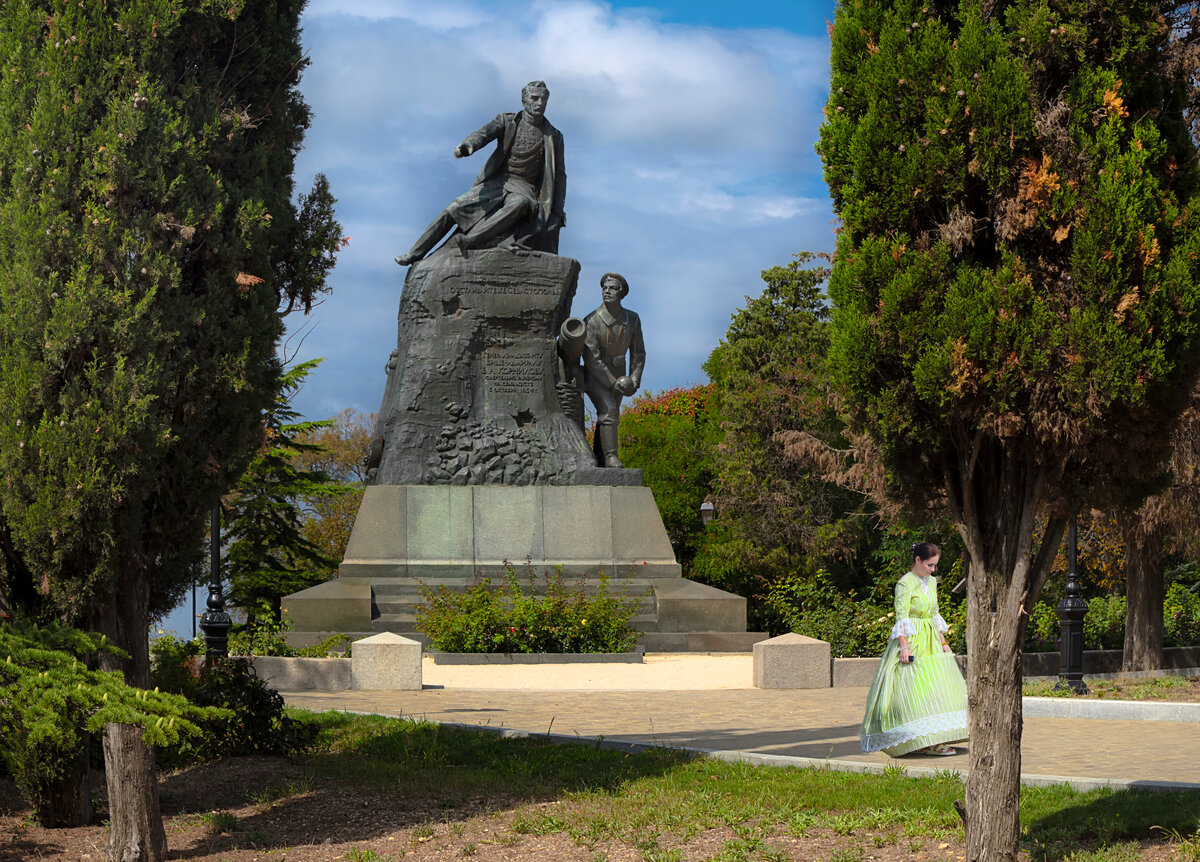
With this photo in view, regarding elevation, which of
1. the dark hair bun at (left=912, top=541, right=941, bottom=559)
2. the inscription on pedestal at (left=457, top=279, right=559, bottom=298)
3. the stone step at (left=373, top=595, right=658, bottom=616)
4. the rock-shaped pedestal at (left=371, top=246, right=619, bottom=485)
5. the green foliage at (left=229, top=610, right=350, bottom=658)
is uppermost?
the inscription on pedestal at (left=457, top=279, right=559, bottom=298)

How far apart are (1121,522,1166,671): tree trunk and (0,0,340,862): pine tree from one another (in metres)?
15.0

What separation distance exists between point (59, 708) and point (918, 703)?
5.95 meters

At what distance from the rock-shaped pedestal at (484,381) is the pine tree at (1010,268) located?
53.3ft

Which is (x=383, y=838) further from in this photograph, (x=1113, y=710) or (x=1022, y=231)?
(x=1113, y=710)

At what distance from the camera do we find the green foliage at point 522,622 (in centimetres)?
1750

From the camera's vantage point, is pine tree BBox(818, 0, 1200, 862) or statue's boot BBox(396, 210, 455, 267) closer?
pine tree BBox(818, 0, 1200, 862)

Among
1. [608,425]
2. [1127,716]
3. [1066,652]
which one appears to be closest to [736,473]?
[608,425]

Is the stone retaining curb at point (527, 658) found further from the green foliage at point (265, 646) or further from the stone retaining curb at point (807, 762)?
the stone retaining curb at point (807, 762)

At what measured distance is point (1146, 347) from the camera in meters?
5.47

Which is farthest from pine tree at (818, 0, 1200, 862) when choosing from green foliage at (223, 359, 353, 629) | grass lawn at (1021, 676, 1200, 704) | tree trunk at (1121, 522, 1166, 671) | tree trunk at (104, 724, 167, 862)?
green foliage at (223, 359, 353, 629)

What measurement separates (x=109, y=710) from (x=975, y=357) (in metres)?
4.08

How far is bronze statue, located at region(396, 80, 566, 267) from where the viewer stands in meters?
22.8

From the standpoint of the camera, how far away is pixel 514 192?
2331 centimetres

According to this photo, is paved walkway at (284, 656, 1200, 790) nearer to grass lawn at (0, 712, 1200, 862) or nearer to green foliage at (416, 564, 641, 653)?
green foliage at (416, 564, 641, 653)
